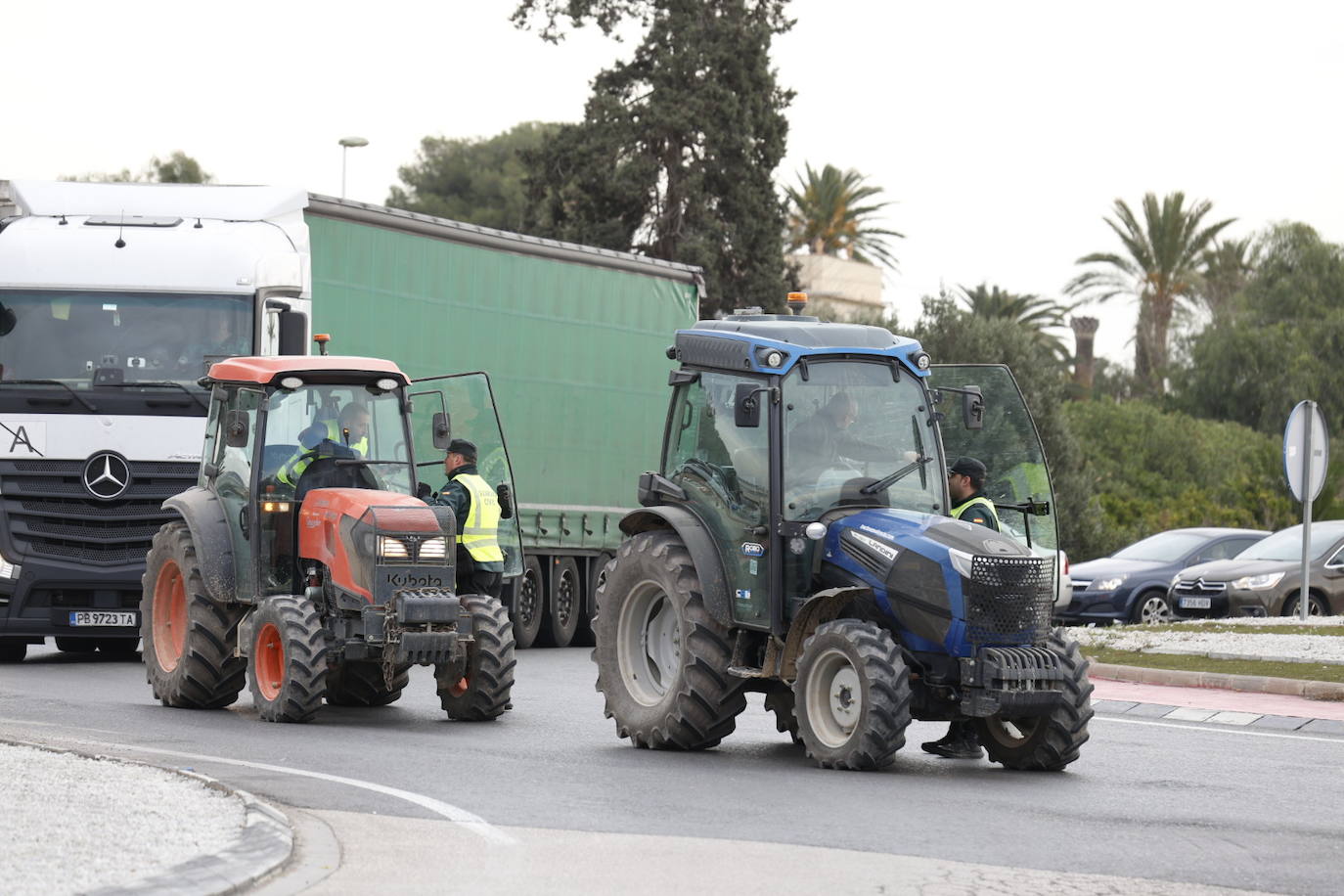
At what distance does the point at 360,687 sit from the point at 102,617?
3925mm

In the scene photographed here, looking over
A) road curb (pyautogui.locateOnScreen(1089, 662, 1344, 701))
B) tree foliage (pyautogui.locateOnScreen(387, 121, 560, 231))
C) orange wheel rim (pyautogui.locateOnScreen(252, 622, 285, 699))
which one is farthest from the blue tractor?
tree foliage (pyautogui.locateOnScreen(387, 121, 560, 231))

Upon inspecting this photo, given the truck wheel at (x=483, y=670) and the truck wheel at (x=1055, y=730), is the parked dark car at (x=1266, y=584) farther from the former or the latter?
the truck wheel at (x=1055, y=730)

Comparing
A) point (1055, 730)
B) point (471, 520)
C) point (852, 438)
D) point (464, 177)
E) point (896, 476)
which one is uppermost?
point (464, 177)

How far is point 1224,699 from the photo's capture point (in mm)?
17344

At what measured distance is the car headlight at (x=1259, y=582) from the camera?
26266 millimetres

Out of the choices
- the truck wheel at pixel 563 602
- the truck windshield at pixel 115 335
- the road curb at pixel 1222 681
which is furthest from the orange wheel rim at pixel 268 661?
the truck wheel at pixel 563 602

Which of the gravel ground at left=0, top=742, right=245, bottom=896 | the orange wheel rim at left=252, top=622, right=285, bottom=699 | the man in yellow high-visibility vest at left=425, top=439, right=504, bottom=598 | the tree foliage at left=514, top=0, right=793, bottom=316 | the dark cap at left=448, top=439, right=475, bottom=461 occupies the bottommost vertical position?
the gravel ground at left=0, top=742, right=245, bottom=896

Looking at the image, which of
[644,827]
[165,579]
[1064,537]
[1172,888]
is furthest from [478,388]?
[1064,537]

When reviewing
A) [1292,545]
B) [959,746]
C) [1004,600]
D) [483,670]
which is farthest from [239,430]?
[1292,545]

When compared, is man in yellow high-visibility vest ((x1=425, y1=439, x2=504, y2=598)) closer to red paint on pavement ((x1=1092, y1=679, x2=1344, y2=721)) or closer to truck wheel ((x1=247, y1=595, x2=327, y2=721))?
truck wheel ((x1=247, y1=595, x2=327, y2=721))

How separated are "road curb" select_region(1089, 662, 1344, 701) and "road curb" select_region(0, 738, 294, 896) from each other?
10.8m

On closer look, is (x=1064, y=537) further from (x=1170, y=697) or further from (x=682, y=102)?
(x=1170, y=697)

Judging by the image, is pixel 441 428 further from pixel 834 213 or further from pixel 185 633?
pixel 834 213

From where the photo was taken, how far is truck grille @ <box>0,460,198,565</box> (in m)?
17.7
